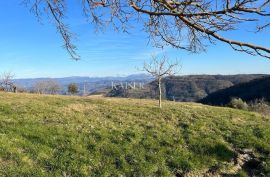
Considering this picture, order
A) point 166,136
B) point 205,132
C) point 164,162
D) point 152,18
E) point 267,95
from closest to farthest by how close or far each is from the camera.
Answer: point 152,18
point 164,162
point 166,136
point 205,132
point 267,95

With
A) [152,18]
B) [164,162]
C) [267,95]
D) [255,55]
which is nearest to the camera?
[255,55]

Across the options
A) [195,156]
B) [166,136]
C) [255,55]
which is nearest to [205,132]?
[166,136]

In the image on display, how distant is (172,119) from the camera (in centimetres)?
2317

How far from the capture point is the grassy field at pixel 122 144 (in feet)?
47.5

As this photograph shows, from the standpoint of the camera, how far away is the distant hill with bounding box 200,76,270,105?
472 ft

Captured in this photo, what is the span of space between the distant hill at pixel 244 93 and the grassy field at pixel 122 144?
121594 millimetres

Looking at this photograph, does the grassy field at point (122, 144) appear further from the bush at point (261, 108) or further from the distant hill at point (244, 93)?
the distant hill at point (244, 93)

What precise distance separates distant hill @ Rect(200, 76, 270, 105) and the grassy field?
122 metres

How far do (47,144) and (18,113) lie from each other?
6.81 metres

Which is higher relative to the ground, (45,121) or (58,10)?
(58,10)

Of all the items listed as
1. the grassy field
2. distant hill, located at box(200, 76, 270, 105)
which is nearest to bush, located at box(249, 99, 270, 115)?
the grassy field

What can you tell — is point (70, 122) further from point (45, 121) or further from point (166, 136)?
point (166, 136)

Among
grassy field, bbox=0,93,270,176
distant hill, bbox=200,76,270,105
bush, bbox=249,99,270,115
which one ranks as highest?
grassy field, bbox=0,93,270,176

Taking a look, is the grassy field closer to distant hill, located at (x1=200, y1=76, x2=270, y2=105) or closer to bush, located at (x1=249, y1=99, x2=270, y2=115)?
bush, located at (x1=249, y1=99, x2=270, y2=115)
